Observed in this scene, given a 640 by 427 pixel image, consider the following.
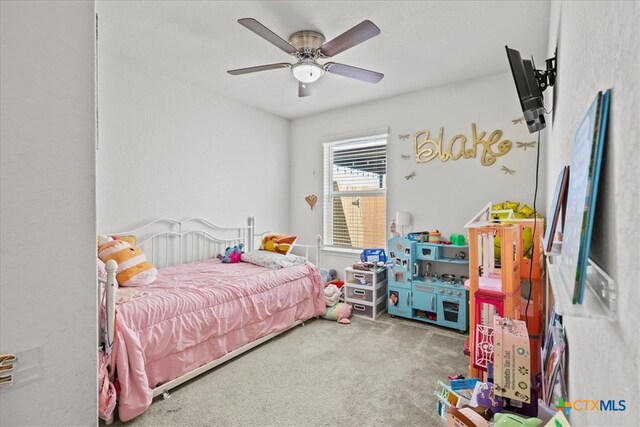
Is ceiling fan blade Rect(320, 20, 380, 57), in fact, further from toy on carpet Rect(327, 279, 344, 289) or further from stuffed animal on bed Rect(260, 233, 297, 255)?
toy on carpet Rect(327, 279, 344, 289)

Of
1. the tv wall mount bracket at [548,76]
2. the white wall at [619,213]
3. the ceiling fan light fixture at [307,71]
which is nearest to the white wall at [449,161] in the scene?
the tv wall mount bracket at [548,76]

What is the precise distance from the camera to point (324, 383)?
2.17m

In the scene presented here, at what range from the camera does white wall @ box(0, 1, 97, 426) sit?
3.40 feet

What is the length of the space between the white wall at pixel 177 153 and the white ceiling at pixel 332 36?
25cm

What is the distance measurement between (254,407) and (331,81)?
3035 mm

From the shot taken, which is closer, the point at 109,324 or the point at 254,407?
the point at 109,324

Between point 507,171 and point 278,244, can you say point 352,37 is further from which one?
point 278,244

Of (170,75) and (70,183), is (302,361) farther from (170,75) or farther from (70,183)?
(170,75)

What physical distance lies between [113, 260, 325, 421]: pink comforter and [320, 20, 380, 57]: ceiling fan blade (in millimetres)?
1955

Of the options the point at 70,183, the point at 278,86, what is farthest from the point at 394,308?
the point at 70,183

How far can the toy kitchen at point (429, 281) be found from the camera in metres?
3.14

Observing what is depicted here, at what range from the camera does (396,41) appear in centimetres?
257

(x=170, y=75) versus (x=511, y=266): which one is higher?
(x=170, y=75)

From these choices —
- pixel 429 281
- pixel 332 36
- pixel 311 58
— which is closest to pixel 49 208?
pixel 311 58
